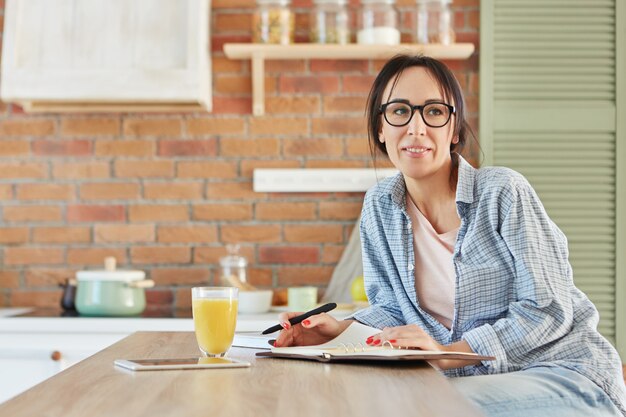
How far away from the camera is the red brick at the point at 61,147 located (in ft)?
10.9

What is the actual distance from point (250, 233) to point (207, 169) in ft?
0.93

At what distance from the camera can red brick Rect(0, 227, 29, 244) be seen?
131 inches

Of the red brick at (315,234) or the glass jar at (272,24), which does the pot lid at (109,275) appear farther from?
the glass jar at (272,24)

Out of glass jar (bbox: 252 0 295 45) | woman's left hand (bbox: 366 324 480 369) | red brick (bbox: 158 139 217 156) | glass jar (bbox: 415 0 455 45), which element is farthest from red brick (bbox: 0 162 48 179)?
woman's left hand (bbox: 366 324 480 369)

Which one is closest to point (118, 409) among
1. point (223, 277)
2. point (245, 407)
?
point (245, 407)

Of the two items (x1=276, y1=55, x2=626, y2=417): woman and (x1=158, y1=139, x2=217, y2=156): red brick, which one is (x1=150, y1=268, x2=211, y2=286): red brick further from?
(x1=276, y1=55, x2=626, y2=417): woman

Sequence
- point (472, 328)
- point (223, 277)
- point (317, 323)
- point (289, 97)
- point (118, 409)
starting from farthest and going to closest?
point (289, 97) → point (223, 277) → point (472, 328) → point (317, 323) → point (118, 409)

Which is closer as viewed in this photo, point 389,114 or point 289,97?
point 389,114

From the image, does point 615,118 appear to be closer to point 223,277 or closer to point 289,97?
point 289,97

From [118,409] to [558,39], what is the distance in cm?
264

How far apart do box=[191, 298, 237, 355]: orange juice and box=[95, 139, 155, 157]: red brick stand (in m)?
1.95

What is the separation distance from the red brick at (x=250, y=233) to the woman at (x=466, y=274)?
1171 millimetres

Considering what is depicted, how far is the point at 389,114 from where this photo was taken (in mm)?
1943

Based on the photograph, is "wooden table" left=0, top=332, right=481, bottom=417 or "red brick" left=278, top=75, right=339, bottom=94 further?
"red brick" left=278, top=75, right=339, bottom=94
